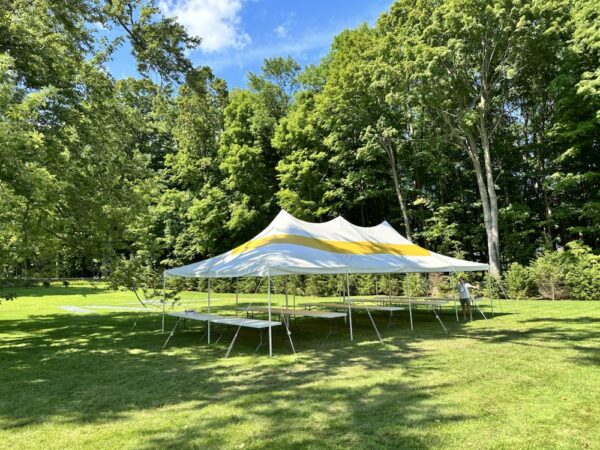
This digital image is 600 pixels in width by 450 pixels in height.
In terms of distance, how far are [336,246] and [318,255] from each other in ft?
4.34

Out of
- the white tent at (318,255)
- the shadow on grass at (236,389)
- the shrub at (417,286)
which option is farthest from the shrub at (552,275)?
the shadow on grass at (236,389)

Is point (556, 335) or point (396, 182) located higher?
point (396, 182)

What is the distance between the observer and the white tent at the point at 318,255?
28.8 feet

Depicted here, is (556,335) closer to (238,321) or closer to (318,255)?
(318,255)

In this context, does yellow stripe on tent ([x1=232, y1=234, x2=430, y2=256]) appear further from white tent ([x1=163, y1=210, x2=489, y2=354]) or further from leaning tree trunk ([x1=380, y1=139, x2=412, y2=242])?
leaning tree trunk ([x1=380, y1=139, x2=412, y2=242])

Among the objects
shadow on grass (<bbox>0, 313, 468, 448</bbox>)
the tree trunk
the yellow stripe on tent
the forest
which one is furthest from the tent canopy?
the tree trunk

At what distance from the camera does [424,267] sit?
1121 centimetres

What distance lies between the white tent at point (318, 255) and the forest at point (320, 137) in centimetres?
347

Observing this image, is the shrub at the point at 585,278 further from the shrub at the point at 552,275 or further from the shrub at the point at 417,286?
the shrub at the point at 417,286

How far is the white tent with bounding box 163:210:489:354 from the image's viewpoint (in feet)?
28.8

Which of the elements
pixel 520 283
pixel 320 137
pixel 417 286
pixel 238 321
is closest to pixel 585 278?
pixel 520 283

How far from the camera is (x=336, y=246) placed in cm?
1086

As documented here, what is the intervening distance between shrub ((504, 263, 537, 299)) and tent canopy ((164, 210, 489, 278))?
671 centimetres

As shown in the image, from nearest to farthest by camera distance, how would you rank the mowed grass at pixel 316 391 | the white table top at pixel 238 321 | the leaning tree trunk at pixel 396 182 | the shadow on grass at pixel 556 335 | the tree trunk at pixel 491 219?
the mowed grass at pixel 316 391 → the shadow on grass at pixel 556 335 → the white table top at pixel 238 321 → the tree trunk at pixel 491 219 → the leaning tree trunk at pixel 396 182
